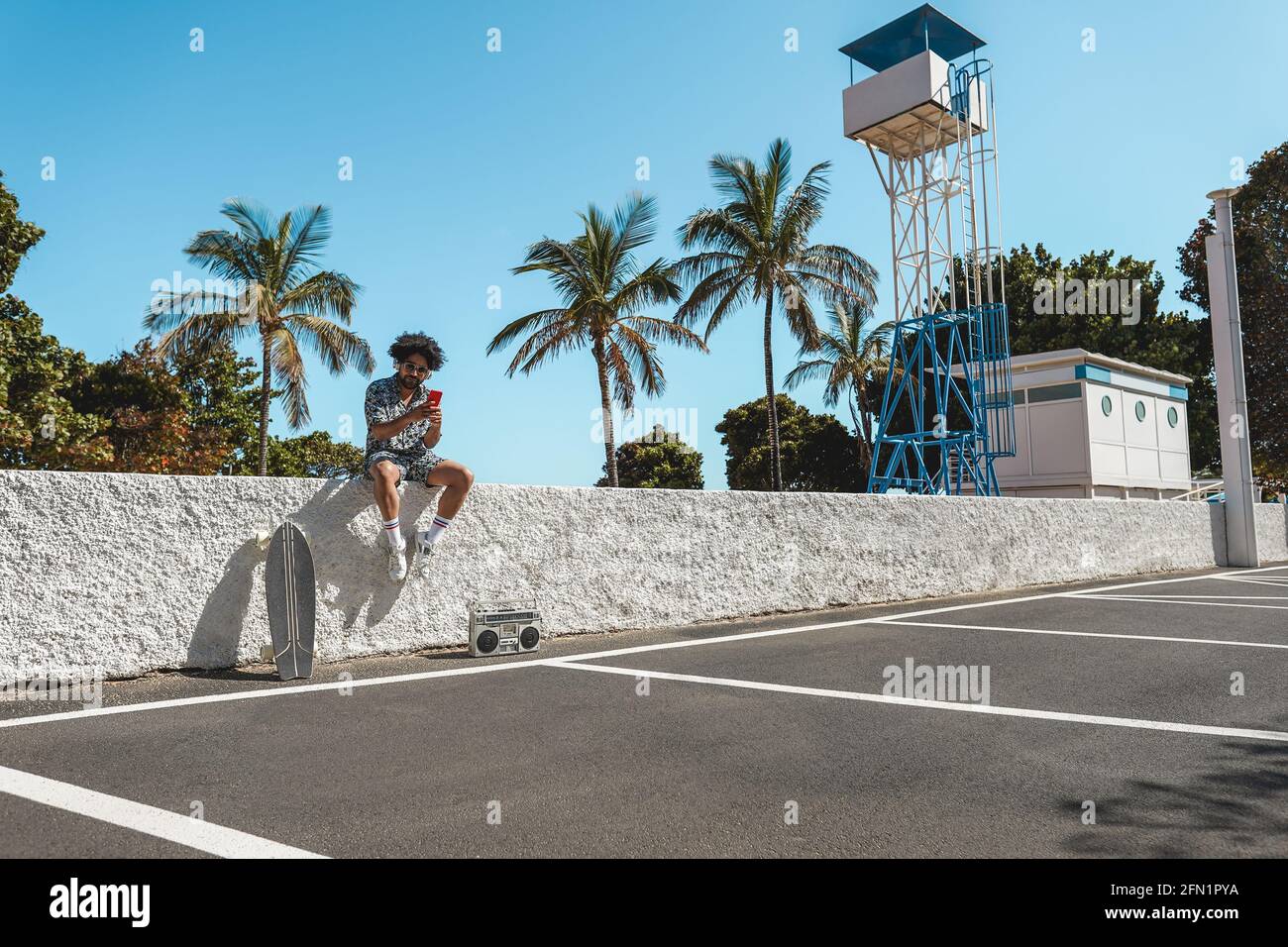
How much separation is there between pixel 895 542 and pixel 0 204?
24.3 metres

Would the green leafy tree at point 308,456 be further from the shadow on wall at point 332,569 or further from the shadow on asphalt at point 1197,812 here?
the shadow on asphalt at point 1197,812

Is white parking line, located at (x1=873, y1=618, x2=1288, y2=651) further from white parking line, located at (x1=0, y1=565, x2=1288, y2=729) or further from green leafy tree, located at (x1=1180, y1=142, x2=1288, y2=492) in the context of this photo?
green leafy tree, located at (x1=1180, y1=142, x2=1288, y2=492)

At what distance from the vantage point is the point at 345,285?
28859mm

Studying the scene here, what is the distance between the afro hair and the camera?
638 centimetres

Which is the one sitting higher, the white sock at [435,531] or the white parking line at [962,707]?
the white sock at [435,531]

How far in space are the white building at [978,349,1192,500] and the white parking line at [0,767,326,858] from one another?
78.3ft

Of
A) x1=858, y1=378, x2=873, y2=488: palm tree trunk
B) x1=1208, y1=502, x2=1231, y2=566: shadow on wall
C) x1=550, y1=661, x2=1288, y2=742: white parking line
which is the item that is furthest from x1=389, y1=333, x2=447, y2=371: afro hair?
x1=858, y1=378, x2=873, y2=488: palm tree trunk

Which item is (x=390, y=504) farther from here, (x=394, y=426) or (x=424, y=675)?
(x=424, y=675)

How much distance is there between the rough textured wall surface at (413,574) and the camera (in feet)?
16.0

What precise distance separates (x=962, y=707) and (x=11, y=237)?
89.0 feet

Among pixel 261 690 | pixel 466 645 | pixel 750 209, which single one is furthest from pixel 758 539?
pixel 750 209

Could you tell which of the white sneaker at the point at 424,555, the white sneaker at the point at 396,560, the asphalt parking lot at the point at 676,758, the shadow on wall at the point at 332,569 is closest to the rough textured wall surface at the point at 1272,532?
the asphalt parking lot at the point at 676,758

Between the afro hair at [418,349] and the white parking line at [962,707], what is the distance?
7.75 ft
